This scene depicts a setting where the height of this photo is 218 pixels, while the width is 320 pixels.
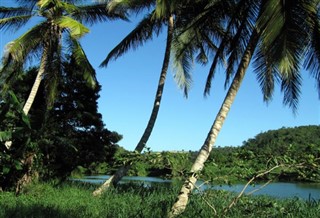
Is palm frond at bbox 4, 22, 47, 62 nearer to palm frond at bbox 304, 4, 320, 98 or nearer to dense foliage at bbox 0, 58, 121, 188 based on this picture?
dense foliage at bbox 0, 58, 121, 188

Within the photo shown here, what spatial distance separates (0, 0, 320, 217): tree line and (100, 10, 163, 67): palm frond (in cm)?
4

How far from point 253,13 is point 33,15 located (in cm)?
996

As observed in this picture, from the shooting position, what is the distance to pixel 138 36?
1572 cm

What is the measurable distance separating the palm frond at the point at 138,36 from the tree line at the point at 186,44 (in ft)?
0.12

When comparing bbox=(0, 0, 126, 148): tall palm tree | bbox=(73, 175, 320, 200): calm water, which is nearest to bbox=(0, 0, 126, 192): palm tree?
bbox=(0, 0, 126, 148): tall palm tree

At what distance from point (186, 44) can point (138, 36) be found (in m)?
1.92

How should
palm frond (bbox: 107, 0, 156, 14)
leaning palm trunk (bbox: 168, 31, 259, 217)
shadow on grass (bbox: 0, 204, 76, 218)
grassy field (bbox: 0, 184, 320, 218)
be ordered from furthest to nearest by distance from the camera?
palm frond (bbox: 107, 0, 156, 14) → leaning palm trunk (bbox: 168, 31, 259, 217) → shadow on grass (bbox: 0, 204, 76, 218) → grassy field (bbox: 0, 184, 320, 218)

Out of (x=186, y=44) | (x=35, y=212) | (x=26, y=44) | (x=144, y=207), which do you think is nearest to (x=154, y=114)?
(x=186, y=44)

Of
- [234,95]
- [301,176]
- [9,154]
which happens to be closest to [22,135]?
[9,154]

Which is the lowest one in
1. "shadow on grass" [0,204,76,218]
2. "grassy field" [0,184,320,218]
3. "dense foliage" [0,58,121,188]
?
"shadow on grass" [0,204,76,218]

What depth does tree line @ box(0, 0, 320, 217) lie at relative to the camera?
9586 mm

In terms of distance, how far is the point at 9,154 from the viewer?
12.6 m

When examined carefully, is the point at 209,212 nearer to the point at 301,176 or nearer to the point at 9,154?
the point at 301,176

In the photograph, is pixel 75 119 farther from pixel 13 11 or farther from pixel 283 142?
pixel 283 142
